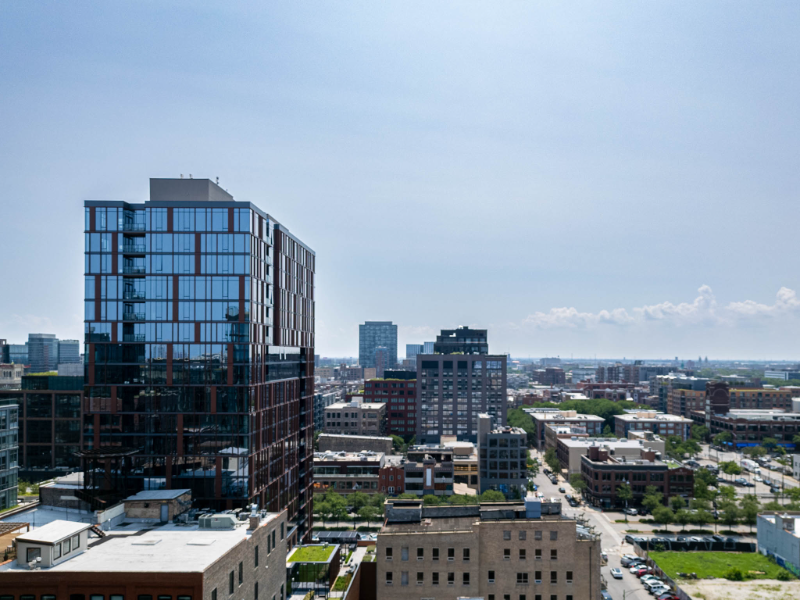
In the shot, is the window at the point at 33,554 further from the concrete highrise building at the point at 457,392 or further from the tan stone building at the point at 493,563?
the concrete highrise building at the point at 457,392

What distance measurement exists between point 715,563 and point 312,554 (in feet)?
224

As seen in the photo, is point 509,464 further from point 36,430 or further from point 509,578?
point 36,430

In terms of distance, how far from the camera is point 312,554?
71188 mm

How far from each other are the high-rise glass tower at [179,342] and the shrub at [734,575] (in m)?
70.8

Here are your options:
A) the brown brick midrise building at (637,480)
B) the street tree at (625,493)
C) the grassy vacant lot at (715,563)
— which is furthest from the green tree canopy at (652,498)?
the grassy vacant lot at (715,563)

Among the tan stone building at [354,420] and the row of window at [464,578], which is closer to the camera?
the row of window at [464,578]

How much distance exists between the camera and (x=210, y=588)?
38.8 metres

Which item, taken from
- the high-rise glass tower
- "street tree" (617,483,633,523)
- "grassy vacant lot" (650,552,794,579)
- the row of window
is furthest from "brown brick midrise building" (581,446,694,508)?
the row of window

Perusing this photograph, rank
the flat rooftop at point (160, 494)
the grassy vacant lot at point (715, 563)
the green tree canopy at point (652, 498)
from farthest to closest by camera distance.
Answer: the green tree canopy at point (652, 498)
the grassy vacant lot at point (715, 563)
the flat rooftop at point (160, 494)

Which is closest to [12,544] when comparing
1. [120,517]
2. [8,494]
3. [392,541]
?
[120,517]

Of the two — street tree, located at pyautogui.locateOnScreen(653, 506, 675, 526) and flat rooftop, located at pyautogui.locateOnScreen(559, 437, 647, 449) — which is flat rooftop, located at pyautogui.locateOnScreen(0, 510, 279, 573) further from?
flat rooftop, located at pyautogui.locateOnScreen(559, 437, 647, 449)

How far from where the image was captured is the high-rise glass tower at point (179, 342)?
6656cm

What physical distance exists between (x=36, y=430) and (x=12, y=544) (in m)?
94.2

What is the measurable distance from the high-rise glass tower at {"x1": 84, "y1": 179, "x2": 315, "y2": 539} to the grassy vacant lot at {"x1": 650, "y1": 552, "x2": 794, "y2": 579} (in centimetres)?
6721
